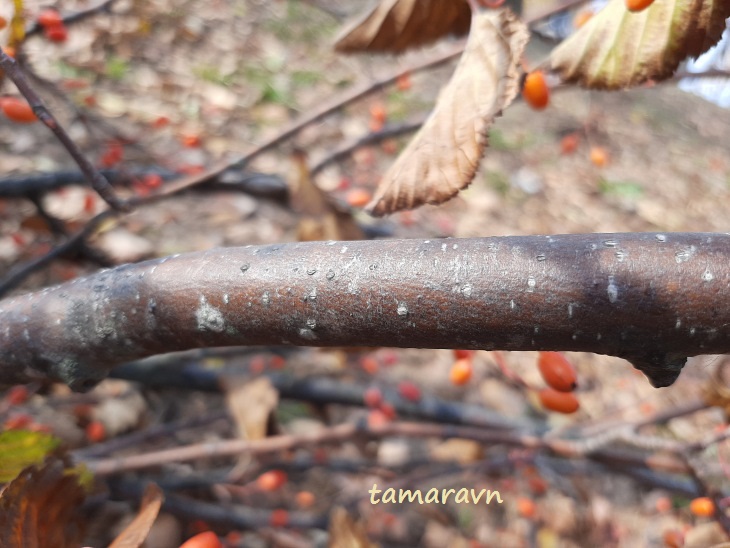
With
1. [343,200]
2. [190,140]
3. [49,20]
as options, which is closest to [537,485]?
[343,200]

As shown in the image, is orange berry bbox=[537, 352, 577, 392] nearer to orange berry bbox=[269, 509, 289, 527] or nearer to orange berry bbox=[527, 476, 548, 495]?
orange berry bbox=[269, 509, 289, 527]

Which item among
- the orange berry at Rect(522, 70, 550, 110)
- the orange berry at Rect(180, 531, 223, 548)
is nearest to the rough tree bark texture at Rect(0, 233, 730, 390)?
the orange berry at Rect(180, 531, 223, 548)

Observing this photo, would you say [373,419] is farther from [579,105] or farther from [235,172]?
[579,105]

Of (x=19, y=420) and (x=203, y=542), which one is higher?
(x=203, y=542)

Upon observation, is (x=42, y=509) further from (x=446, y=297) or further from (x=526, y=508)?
(x=526, y=508)

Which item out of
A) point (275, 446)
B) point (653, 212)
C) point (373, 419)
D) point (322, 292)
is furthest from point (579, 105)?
point (322, 292)

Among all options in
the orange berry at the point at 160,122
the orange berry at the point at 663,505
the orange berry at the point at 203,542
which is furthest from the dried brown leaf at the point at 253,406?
the orange berry at the point at 160,122
